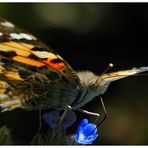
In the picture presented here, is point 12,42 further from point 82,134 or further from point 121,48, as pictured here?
point 121,48

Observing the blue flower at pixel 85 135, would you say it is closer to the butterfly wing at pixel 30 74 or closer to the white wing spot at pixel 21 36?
the butterfly wing at pixel 30 74

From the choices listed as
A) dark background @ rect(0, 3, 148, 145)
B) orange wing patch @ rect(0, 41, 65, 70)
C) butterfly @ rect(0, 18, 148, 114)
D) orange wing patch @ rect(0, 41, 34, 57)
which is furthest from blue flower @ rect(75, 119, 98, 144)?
dark background @ rect(0, 3, 148, 145)

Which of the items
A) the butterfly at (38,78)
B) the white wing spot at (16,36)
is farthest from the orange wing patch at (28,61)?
the white wing spot at (16,36)

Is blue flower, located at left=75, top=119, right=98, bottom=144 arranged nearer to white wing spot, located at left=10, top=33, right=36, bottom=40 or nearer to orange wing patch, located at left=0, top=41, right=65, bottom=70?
orange wing patch, located at left=0, top=41, right=65, bottom=70

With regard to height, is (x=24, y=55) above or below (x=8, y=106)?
above

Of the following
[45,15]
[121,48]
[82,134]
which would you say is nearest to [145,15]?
[121,48]
